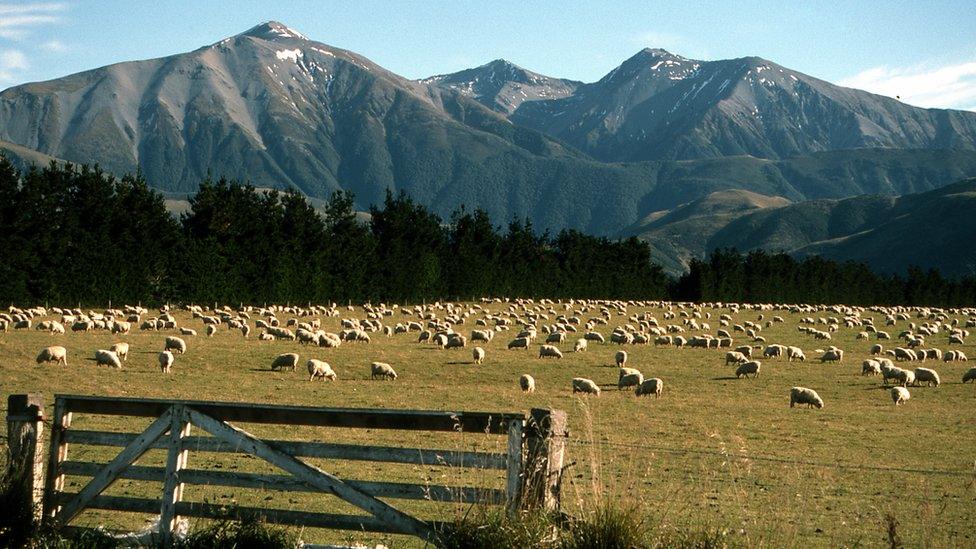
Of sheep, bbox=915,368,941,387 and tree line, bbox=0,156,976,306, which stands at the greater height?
tree line, bbox=0,156,976,306

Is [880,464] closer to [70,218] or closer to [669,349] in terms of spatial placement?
[669,349]

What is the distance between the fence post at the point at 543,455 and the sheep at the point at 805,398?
20.2 m

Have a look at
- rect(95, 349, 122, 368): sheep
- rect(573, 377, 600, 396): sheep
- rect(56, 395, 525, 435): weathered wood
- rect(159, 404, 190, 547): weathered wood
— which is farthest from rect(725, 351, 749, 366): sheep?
rect(159, 404, 190, 547): weathered wood

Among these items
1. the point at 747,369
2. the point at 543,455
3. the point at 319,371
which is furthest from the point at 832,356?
the point at 543,455

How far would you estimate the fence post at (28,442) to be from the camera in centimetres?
838

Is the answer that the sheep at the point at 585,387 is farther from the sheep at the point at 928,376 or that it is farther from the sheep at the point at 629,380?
the sheep at the point at 928,376

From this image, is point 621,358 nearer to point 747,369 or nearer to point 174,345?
point 747,369

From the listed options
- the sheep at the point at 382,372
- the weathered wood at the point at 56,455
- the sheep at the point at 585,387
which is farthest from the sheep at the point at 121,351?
the weathered wood at the point at 56,455

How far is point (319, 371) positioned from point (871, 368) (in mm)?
21202

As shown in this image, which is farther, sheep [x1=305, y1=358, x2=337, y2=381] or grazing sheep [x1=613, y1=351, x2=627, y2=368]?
grazing sheep [x1=613, y1=351, x2=627, y2=368]

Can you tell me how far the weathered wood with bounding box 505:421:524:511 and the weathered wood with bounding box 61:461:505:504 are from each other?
0.45 ft

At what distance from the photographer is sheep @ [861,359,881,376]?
113 ft

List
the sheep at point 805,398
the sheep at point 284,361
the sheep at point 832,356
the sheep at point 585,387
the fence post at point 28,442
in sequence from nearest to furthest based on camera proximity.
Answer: the fence post at point 28,442, the sheep at point 805,398, the sheep at point 585,387, the sheep at point 284,361, the sheep at point 832,356

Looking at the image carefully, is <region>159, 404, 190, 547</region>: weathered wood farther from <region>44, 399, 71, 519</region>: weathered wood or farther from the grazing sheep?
the grazing sheep
